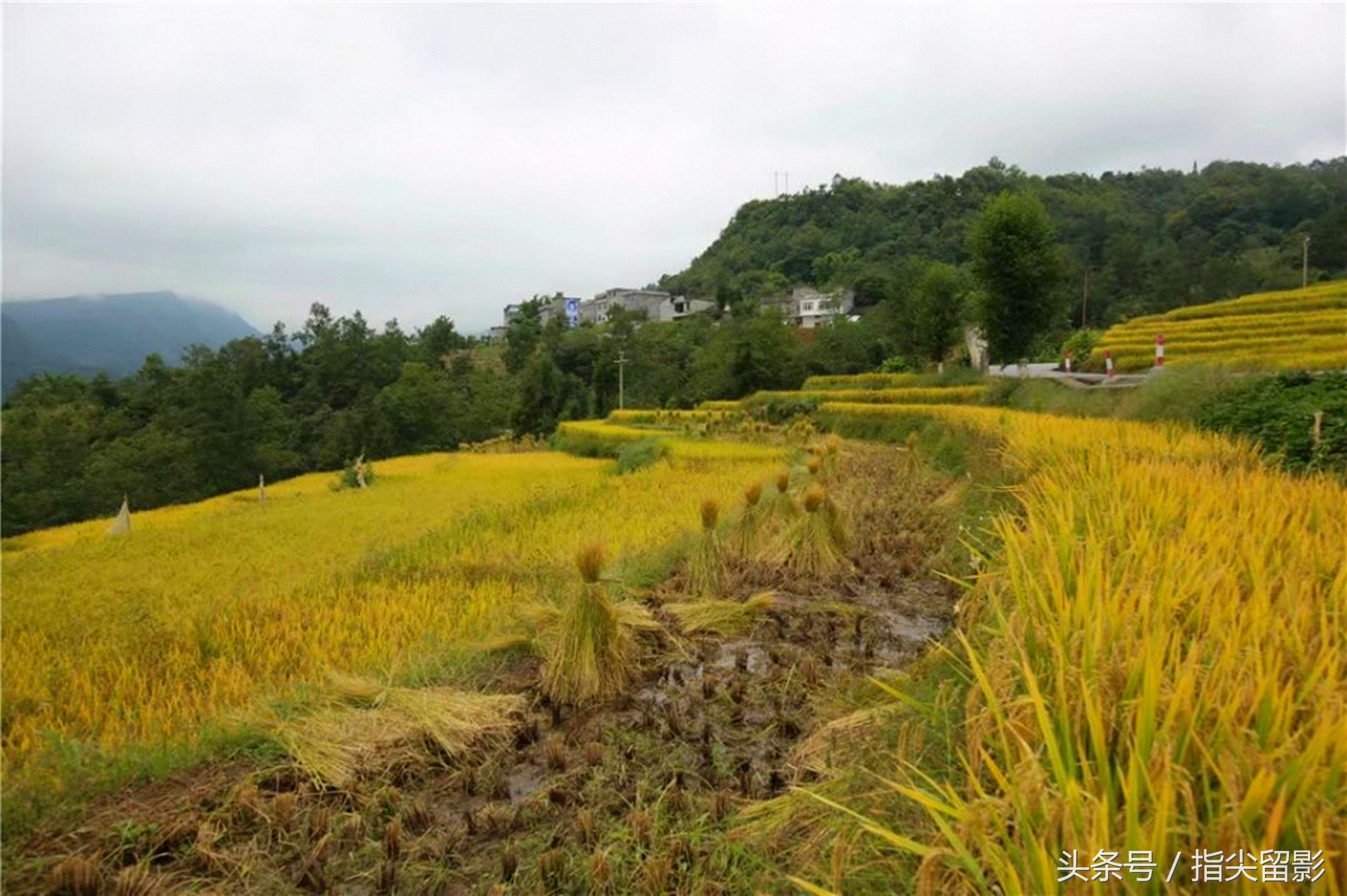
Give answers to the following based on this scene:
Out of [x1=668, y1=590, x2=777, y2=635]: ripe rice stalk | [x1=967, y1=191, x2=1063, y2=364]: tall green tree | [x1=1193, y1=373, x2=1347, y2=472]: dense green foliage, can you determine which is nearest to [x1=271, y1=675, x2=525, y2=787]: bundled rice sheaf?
[x1=668, y1=590, x2=777, y2=635]: ripe rice stalk

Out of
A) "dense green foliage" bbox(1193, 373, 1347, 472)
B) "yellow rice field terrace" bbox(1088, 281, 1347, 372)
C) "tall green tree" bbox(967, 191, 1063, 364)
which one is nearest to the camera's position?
"dense green foliage" bbox(1193, 373, 1347, 472)

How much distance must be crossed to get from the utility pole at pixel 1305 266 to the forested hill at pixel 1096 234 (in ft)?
0.96

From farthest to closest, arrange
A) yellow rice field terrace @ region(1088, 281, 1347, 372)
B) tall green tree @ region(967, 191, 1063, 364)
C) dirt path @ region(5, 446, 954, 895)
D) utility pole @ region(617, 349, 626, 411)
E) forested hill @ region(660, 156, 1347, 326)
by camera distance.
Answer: utility pole @ region(617, 349, 626, 411) → forested hill @ region(660, 156, 1347, 326) → tall green tree @ region(967, 191, 1063, 364) → yellow rice field terrace @ region(1088, 281, 1347, 372) → dirt path @ region(5, 446, 954, 895)

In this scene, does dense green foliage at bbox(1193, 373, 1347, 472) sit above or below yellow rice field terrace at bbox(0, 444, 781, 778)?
above

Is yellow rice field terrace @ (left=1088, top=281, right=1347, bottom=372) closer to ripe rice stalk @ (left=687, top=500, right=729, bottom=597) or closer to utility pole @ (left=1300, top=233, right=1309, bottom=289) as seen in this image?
utility pole @ (left=1300, top=233, right=1309, bottom=289)

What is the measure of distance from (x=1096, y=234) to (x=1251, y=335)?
3731 cm

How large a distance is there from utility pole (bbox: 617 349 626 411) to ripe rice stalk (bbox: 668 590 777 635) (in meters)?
32.7

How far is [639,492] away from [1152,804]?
29.4 ft

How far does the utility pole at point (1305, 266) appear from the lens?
91.6 feet

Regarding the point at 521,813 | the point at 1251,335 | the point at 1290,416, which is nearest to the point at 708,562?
the point at 521,813

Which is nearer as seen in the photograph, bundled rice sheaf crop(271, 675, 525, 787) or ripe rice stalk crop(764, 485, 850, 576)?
bundled rice sheaf crop(271, 675, 525, 787)

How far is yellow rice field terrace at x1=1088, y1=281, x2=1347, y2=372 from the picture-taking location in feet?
42.5

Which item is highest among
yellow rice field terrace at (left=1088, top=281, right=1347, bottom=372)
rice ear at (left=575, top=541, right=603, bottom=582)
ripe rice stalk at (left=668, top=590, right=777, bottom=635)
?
yellow rice field terrace at (left=1088, top=281, right=1347, bottom=372)

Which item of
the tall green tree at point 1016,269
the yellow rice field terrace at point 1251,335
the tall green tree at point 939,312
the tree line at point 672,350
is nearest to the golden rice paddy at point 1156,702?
the yellow rice field terrace at point 1251,335
